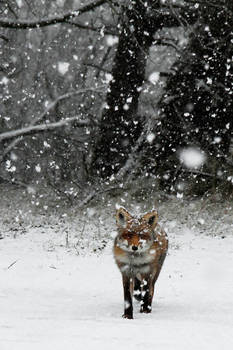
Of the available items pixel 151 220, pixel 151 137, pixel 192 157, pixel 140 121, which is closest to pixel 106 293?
pixel 151 220

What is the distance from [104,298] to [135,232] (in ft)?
8.06

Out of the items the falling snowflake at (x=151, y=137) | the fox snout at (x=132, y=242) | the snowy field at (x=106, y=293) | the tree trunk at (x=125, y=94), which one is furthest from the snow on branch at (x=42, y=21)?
the fox snout at (x=132, y=242)

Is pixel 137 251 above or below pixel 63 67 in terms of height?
below

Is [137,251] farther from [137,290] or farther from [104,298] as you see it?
[104,298]

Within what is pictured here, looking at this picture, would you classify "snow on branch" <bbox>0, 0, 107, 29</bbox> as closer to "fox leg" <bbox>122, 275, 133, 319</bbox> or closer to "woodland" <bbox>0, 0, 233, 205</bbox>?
"woodland" <bbox>0, 0, 233, 205</bbox>

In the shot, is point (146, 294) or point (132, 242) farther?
point (146, 294)

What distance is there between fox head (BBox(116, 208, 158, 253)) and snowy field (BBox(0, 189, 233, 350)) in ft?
2.89

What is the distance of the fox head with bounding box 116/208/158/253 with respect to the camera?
19.2 ft

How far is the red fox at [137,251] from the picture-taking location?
5914 mm

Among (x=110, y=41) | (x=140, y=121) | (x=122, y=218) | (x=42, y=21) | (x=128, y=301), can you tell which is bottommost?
(x=128, y=301)

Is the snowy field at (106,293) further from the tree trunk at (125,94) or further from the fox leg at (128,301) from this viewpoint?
the tree trunk at (125,94)

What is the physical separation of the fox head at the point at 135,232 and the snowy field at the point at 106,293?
88 cm

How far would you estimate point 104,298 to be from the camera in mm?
7938

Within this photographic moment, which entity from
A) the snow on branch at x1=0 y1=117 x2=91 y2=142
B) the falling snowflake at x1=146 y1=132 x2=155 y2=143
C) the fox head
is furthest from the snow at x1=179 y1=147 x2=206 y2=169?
the fox head
